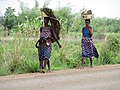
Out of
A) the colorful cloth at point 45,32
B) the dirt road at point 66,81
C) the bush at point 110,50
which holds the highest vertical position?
the colorful cloth at point 45,32

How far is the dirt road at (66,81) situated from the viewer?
838 centimetres

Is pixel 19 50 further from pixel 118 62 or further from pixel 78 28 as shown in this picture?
pixel 118 62

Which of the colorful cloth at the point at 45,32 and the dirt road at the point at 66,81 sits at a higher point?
the colorful cloth at the point at 45,32

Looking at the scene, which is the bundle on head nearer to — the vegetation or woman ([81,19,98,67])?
the vegetation

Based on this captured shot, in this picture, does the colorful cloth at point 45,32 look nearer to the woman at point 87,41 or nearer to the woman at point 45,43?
the woman at point 45,43

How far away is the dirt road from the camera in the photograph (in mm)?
8375

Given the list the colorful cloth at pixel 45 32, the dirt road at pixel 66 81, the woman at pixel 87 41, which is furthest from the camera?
the woman at pixel 87 41

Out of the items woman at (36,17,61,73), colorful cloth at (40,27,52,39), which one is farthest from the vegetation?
colorful cloth at (40,27,52,39)

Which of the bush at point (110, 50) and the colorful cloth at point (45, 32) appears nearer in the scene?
the colorful cloth at point (45, 32)

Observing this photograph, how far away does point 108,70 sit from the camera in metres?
11.7

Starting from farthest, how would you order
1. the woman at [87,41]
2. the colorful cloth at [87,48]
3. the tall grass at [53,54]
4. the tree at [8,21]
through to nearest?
the tree at [8,21] → the colorful cloth at [87,48] → the woman at [87,41] → the tall grass at [53,54]

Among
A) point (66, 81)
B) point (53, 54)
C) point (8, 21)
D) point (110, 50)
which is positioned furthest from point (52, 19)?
point (8, 21)

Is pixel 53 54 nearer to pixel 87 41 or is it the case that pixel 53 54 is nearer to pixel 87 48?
pixel 87 48

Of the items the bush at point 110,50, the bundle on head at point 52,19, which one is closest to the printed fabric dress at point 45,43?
the bundle on head at point 52,19
